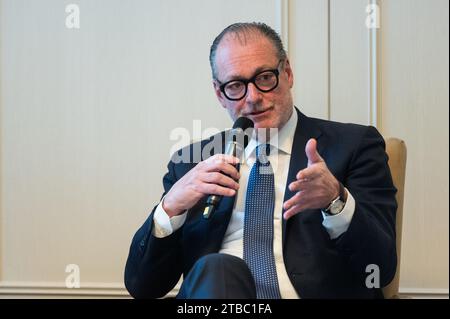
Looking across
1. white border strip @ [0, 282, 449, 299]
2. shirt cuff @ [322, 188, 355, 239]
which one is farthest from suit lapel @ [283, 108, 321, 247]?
white border strip @ [0, 282, 449, 299]

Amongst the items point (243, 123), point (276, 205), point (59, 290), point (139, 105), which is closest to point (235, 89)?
point (243, 123)

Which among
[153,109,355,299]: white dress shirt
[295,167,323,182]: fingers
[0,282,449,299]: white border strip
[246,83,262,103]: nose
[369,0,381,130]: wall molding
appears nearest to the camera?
[295,167,323,182]: fingers

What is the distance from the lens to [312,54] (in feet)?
6.22

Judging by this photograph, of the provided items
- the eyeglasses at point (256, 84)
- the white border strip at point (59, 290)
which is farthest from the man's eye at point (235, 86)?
the white border strip at point (59, 290)

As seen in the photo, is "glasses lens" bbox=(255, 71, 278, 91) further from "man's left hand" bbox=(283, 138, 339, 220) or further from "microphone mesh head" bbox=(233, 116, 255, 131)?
"man's left hand" bbox=(283, 138, 339, 220)

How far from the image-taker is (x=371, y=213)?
1.31 m

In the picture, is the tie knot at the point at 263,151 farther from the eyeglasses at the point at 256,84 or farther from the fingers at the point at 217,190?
the fingers at the point at 217,190

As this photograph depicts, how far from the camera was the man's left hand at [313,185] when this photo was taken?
112 centimetres

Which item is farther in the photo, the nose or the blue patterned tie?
the nose

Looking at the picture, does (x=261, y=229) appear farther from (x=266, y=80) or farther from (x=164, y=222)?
(x=266, y=80)

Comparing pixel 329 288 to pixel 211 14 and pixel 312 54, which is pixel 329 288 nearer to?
pixel 312 54

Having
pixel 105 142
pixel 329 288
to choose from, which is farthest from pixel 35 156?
pixel 329 288

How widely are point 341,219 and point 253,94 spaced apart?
1.34ft

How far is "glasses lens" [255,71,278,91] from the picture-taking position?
4.79 ft
